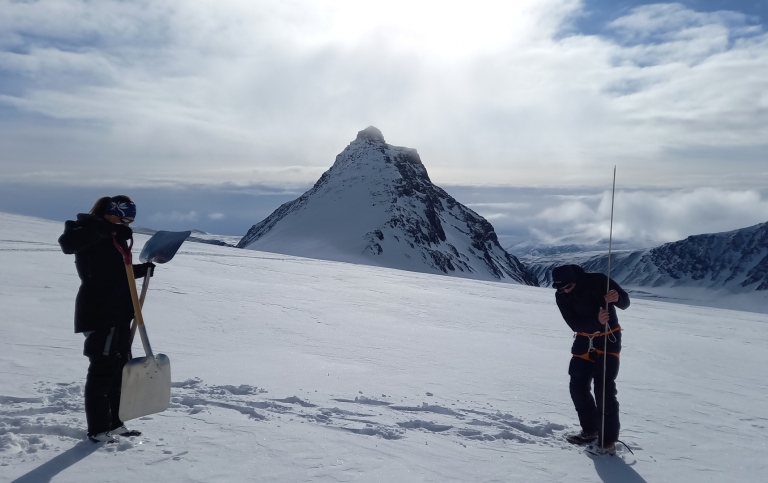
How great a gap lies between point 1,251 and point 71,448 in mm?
15755

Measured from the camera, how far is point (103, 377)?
4734mm

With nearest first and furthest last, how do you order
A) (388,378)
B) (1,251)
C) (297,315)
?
1. (388,378)
2. (297,315)
3. (1,251)

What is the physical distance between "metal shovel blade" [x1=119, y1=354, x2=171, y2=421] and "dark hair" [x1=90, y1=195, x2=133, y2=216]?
126 centimetres

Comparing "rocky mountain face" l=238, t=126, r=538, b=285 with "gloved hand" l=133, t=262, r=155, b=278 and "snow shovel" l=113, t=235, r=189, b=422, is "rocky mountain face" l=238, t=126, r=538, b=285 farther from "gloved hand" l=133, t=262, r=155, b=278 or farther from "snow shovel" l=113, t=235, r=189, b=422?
"snow shovel" l=113, t=235, r=189, b=422

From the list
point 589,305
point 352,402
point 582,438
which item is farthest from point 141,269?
point 582,438

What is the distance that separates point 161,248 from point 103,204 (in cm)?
67

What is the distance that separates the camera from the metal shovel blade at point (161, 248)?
5219 millimetres

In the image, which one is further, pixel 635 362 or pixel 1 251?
pixel 1 251

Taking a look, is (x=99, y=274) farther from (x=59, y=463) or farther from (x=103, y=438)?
(x=59, y=463)

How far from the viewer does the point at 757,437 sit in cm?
646

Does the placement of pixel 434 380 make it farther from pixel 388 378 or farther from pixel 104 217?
pixel 104 217

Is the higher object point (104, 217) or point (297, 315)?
point (104, 217)

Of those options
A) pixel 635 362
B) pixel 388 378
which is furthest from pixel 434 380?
pixel 635 362

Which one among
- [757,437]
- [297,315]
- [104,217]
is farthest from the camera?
[297,315]
